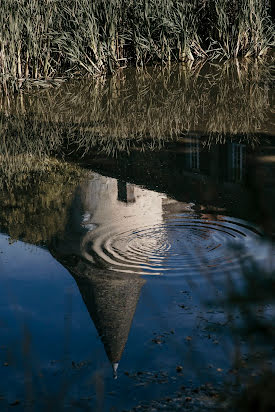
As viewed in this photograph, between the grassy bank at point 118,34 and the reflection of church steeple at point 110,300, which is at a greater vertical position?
the grassy bank at point 118,34

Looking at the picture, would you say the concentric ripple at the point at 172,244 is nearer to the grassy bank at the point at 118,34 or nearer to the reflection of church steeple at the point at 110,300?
the reflection of church steeple at the point at 110,300

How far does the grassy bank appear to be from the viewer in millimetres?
12750

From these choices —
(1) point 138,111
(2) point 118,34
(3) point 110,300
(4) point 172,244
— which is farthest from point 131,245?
(2) point 118,34

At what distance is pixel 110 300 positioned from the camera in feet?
14.8

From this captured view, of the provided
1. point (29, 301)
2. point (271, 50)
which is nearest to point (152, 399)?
point (29, 301)

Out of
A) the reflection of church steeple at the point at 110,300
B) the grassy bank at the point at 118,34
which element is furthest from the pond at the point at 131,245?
the grassy bank at the point at 118,34

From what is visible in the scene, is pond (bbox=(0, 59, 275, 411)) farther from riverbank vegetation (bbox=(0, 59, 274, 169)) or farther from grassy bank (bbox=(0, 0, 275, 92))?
grassy bank (bbox=(0, 0, 275, 92))

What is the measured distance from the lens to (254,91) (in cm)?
1105

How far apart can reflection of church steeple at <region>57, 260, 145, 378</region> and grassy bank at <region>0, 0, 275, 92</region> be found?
8178mm

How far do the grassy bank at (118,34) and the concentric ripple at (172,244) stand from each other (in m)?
7.44

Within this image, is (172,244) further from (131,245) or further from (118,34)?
(118,34)

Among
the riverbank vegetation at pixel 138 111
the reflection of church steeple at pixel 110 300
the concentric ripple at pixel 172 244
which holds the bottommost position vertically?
the reflection of church steeple at pixel 110 300

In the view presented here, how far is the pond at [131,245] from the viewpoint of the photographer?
3.50m

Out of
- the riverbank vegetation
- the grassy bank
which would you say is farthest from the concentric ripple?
the grassy bank
